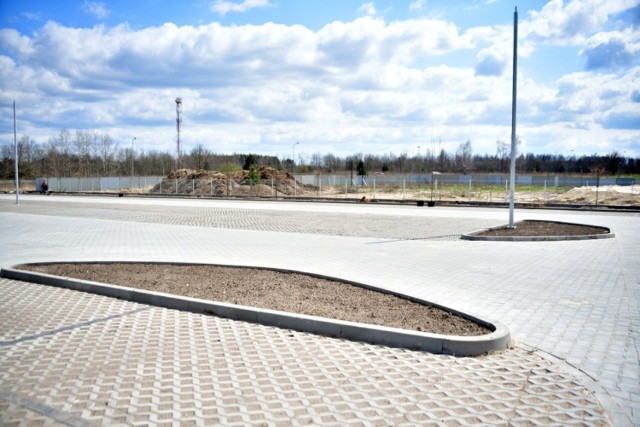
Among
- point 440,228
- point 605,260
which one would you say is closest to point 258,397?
point 605,260

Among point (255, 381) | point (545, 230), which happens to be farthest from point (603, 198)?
point (255, 381)

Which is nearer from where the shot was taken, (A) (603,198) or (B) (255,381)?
(B) (255,381)

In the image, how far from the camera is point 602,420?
3865 mm

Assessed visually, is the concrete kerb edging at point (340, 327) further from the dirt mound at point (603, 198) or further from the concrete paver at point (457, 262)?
the dirt mound at point (603, 198)

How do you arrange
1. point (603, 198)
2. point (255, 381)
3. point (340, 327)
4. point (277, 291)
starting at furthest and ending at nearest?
1. point (603, 198)
2. point (277, 291)
3. point (340, 327)
4. point (255, 381)

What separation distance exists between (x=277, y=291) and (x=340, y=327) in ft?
6.90

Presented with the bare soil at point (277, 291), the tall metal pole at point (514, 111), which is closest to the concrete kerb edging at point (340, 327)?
the bare soil at point (277, 291)

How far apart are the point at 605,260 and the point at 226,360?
9311 millimetres

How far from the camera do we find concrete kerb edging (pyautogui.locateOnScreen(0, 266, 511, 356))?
5.31 meters

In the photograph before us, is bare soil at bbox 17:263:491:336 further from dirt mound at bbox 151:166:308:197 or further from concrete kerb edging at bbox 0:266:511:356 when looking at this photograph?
dirt mound at bbox 151:166:308:197

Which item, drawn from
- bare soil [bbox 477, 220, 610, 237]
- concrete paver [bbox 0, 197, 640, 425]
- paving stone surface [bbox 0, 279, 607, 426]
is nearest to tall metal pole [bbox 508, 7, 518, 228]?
bare soil [bbox 477, 220, 610, 237]

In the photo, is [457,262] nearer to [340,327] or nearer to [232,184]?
[340,327]

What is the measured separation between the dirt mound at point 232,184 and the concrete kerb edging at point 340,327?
39776 millimetres

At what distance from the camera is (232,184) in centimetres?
5194
